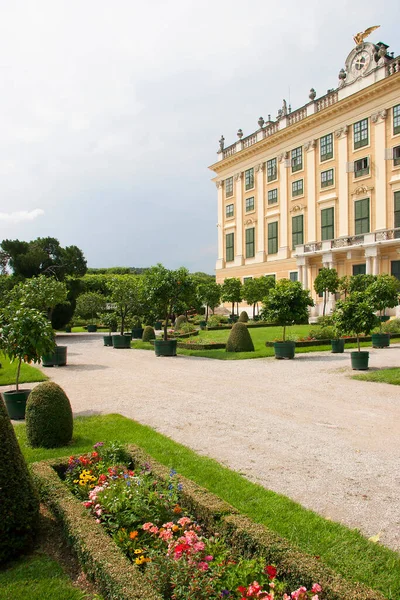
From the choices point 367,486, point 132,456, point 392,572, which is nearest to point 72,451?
point 132,456

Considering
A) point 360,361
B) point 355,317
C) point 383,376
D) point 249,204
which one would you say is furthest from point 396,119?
point 383,376

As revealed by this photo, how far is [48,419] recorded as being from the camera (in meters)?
6.46

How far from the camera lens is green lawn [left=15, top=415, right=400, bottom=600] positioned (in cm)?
329

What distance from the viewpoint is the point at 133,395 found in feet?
33.8

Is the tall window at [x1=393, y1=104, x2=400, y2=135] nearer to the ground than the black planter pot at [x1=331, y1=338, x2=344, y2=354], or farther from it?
farther from it

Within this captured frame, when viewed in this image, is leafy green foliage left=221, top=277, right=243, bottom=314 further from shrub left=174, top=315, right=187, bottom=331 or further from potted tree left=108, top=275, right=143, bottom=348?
potted tree left=108, top=275, right=143, bottom=348

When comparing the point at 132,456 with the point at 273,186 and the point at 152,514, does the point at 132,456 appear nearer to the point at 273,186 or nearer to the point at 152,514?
the point at 152,514

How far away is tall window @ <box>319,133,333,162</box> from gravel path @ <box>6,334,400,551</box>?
29.0 m

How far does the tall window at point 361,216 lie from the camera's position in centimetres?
3675

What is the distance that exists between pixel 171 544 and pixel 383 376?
968 centimetres

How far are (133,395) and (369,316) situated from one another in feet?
24.8

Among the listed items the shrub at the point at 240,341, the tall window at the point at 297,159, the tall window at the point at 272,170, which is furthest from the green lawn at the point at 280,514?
the tall window at the point at 272,170

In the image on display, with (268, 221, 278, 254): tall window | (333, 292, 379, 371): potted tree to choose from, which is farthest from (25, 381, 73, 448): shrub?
(268, 221, 278, 254): tall window

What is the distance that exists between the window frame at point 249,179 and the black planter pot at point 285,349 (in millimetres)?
34783
